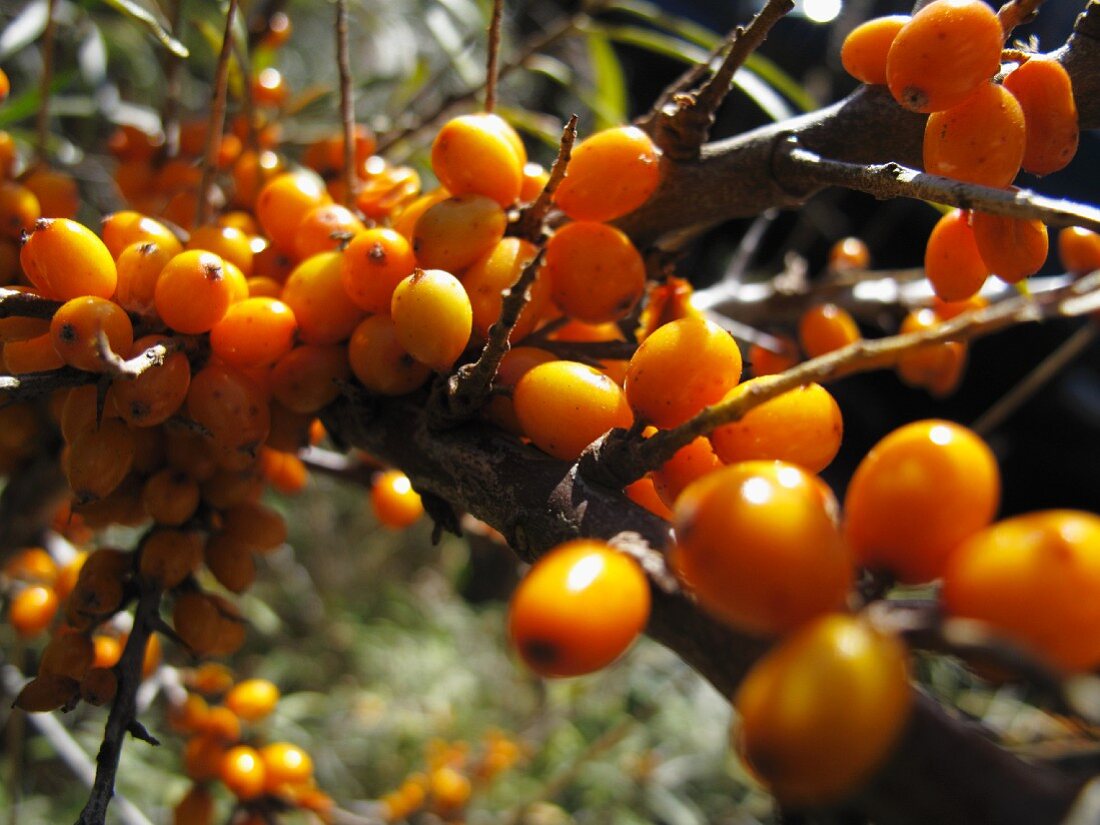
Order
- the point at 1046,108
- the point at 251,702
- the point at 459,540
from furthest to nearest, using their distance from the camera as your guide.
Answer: the point at 459,540 < the point at 251,702 < the point at 1046,108

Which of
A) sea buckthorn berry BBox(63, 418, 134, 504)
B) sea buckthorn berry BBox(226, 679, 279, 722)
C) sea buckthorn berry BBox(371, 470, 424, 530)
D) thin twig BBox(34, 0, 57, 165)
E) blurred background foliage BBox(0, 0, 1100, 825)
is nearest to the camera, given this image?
sea buckthorn berry BBox(63, 418, 134, 504)

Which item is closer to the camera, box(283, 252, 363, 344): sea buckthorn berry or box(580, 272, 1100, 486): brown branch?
box(580, 272, 1100, 486): brown branch

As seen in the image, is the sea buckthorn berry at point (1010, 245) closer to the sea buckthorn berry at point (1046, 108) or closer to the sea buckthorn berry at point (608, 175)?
the sea buckthorn berry at point (1046, 108)

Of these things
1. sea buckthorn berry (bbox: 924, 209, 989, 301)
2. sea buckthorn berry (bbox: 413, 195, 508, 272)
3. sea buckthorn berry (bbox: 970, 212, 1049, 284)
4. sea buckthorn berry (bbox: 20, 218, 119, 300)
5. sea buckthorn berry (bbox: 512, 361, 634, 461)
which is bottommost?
sea buckthorn berry (bbox: 512, 361, 634, 461)

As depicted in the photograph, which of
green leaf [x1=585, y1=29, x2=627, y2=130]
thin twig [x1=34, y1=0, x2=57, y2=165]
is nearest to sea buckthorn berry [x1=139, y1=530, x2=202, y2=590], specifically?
thin twig [x1=34, y1=0, x2=57, y2=165]

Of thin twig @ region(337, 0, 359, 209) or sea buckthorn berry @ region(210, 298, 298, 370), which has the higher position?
thin twig @ region(337, 0, 359, 209)

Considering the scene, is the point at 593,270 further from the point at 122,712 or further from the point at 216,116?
the point at 122,712

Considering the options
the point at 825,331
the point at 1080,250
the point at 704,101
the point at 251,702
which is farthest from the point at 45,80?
the point at 1080,250

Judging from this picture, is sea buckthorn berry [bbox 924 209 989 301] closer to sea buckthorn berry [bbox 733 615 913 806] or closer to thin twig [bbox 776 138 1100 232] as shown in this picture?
thin twig [bbox 776 138 1100 232]
